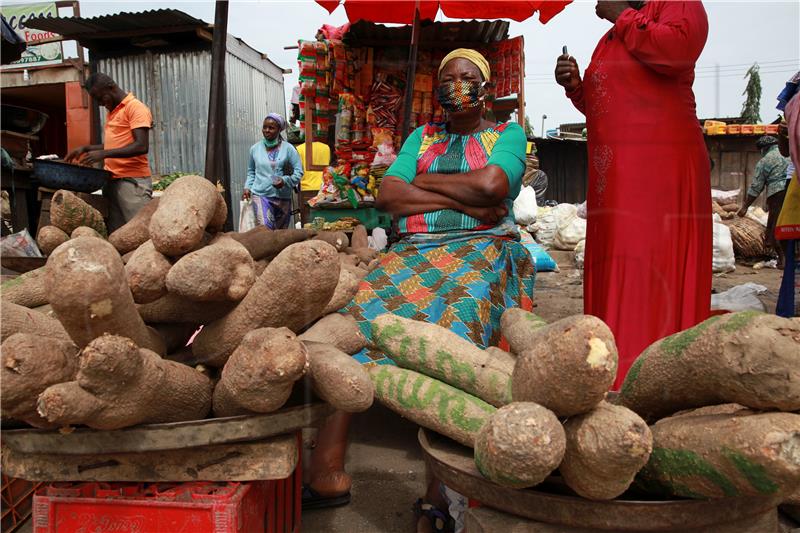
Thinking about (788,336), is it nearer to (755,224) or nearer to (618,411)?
(618,411)

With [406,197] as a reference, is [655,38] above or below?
above

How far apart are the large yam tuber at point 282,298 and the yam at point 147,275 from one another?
7.1 inches

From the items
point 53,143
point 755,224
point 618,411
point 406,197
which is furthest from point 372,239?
point 53,143

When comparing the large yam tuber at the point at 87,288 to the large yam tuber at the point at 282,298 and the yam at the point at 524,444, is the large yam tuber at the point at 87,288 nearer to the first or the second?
the large yam tuber at the point at 282,298

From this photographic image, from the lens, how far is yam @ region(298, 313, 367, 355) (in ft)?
5.57

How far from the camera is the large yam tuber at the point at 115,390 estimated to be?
117cm

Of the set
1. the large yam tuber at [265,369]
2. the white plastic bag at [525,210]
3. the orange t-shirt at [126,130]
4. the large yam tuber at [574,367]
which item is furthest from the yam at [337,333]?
the white plastic bag at [525,210]

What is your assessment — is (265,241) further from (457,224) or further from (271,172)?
(271,172)

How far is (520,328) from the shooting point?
183 cm

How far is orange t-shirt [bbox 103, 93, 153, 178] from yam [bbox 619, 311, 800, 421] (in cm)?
454

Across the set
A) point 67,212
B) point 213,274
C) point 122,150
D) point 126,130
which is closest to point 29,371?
point 213,274

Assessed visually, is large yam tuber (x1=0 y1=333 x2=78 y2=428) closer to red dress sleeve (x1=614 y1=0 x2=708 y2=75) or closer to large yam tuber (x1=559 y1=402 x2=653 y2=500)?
large yam tuber (x1=559 y1=402 x2=653 y2=500)

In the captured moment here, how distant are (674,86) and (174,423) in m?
2.47

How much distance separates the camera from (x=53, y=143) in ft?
45.1
